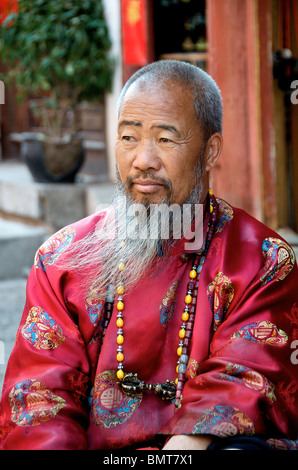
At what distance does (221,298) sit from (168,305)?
194 millimetres

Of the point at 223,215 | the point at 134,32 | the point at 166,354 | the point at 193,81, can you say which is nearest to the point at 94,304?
the point at 166,354

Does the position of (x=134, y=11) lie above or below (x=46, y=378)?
above

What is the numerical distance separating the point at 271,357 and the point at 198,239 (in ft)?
1.68

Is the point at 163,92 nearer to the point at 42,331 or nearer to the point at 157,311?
the point at 157,311

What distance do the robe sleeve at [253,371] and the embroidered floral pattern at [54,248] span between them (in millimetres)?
593

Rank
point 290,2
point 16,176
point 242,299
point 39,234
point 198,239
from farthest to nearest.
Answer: point 16,176 < point 39,234 < point 290,2 < point 198,239 < point 242,299

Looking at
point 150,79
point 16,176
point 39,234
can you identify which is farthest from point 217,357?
point 16,176

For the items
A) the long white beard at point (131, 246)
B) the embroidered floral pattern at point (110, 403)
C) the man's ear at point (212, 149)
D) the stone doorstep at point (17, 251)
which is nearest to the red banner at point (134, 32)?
the stone doorstep at point (17, 251)

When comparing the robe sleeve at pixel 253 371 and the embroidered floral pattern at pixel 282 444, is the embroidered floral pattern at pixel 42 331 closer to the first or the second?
the robe sleeve at pixel 253 371

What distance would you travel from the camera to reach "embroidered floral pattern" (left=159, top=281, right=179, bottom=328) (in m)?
2.47

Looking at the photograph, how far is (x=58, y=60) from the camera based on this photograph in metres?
7.48

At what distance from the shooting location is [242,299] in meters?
2.38
